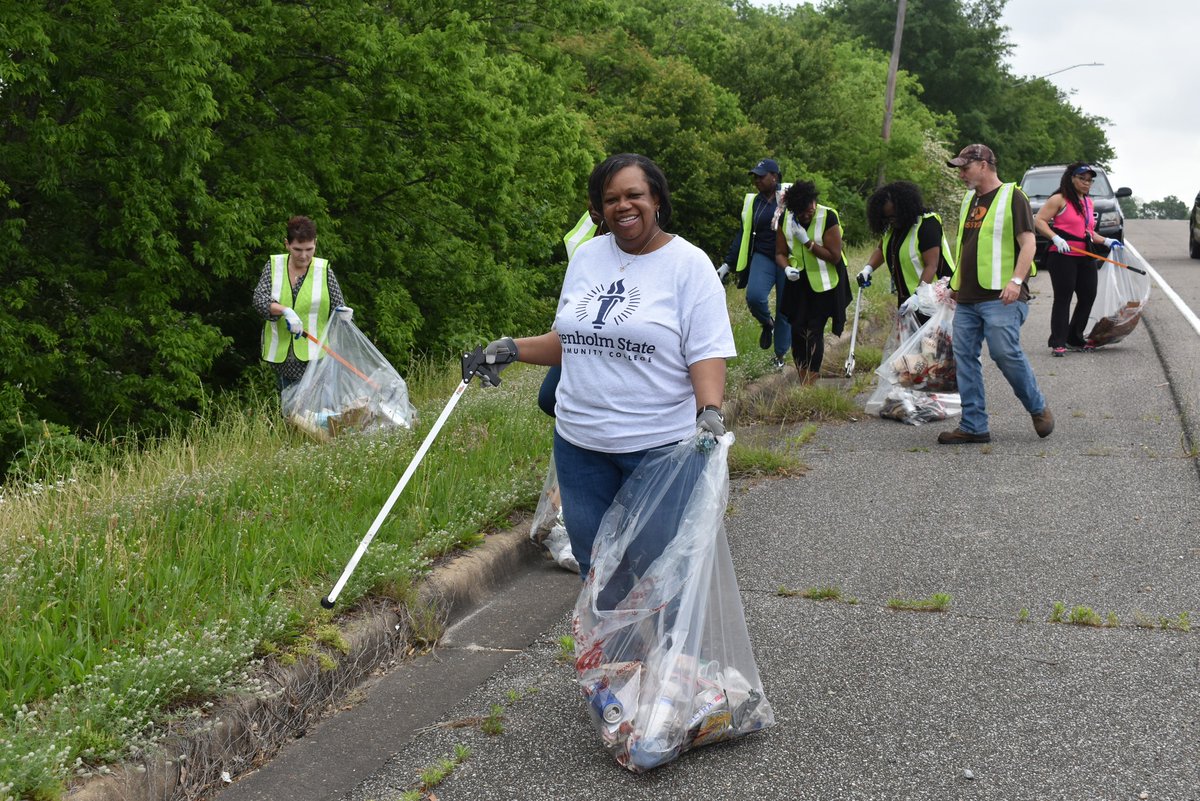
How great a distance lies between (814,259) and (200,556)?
6.36m

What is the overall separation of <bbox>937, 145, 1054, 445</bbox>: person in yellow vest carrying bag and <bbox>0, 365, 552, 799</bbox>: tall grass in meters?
2.88

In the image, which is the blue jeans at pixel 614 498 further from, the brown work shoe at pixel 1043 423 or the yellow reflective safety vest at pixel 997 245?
the brown work shoe at pixel 1043 423

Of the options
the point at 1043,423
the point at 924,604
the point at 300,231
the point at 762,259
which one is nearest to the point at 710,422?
the point at 924,604

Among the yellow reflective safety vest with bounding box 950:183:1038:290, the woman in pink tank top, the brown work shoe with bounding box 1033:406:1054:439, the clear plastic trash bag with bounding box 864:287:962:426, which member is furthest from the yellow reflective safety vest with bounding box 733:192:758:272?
the brown work shoe with bounding box 1033:406:1054:439

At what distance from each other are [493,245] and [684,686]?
14.8 meters

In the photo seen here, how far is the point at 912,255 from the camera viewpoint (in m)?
9.86

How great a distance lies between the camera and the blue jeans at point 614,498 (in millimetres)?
3951

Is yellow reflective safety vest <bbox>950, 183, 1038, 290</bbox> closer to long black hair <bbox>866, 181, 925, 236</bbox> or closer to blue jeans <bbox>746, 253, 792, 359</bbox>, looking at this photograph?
long black hair <bbox>866, 181, 925, 236</bbox>

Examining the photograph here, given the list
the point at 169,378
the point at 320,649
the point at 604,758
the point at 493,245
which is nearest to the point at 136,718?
the point at 320,649

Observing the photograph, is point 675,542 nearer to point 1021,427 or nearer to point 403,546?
point 403,546

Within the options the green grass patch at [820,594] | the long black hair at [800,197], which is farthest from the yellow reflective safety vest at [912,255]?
the green grass patch at [820,594]

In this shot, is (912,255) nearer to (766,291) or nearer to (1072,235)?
(766,291)

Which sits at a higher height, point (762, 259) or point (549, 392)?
point (762, 259)

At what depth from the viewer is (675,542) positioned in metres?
3.87
